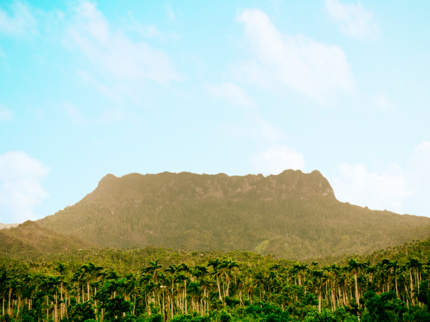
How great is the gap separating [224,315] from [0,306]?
8540 cm

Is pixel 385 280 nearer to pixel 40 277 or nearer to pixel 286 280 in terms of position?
pixel 286 280

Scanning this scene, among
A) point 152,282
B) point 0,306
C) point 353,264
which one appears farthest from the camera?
point 0,306

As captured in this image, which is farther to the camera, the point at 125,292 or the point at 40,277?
the point at 40,277

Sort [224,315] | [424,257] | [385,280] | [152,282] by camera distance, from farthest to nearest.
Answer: [424,257] < [385,280] < [152,282] < [224,315]

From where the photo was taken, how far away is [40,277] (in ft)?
345

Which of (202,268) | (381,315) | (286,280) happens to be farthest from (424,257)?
(202,268)

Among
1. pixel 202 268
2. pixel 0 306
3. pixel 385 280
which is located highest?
pixel 202 268

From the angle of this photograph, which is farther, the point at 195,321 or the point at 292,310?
the point at 292,310

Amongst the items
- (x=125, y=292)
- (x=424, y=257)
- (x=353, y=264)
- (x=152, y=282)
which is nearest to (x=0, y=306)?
(x=125, y=292)

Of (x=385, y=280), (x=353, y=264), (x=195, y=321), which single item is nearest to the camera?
(x=195, y=321)

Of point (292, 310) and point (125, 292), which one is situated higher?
point (125, 292)

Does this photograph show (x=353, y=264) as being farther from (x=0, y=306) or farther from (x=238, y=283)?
(x=0, y=306)

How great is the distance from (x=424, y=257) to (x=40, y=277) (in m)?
145

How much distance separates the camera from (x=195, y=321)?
5131 cm
